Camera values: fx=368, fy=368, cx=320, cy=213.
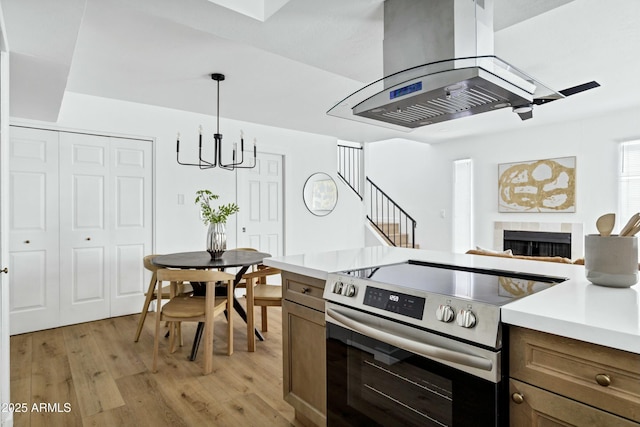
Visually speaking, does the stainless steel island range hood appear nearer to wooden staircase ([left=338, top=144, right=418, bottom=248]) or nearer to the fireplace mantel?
the fireplace mantel

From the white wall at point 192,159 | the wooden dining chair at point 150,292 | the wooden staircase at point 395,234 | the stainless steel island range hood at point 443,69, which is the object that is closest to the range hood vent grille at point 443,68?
the stainless steel island range hood at point 443,69

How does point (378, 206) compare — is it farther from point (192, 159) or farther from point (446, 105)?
point (446, 105)

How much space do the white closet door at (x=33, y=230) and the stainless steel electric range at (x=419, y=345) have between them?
352 cm

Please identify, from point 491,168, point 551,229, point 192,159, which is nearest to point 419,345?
point 192,159

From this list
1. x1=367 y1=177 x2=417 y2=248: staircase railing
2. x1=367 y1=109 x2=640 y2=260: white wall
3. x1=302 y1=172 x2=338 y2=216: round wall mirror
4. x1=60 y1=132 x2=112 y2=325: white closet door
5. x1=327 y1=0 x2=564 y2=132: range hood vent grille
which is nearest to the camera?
x1=327 y1=0 x2=564 y2=132: range hood vent grille

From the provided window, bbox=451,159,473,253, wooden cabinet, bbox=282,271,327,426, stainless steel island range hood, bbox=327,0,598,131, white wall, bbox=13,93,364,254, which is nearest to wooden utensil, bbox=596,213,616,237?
stainless steel island range hood, bbox=327,0,598,131

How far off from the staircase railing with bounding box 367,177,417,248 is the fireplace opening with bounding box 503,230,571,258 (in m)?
1.60

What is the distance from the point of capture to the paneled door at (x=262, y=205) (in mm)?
5156

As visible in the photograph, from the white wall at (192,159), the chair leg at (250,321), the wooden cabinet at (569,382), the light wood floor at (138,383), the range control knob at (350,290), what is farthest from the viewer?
the white wall at (192,159)

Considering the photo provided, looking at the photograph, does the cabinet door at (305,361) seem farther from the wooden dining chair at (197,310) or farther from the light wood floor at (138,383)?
the wooden dining chair at (197,310)

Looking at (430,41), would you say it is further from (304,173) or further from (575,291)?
(304,173)

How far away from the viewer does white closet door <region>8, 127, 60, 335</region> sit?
11.9 ft

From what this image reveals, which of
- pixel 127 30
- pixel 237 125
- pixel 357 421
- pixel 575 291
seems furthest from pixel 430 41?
pixel 237 125

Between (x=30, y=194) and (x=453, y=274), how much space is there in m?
4.08
